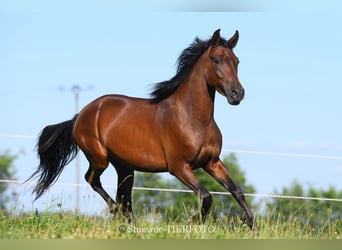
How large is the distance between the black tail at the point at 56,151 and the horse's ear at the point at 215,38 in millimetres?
2536

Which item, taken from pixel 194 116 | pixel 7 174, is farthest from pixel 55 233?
pixel 7 174

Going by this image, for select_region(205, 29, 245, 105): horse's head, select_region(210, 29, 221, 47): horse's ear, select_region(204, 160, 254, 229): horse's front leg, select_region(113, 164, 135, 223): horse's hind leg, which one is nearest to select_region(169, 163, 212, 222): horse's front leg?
select_region(204, 160, 254, 229): horse's front leg

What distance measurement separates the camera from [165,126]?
7.35 m

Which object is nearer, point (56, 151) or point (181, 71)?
point (181, 71)

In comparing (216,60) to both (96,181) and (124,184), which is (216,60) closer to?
(124,184)

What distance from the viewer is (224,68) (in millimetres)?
6969

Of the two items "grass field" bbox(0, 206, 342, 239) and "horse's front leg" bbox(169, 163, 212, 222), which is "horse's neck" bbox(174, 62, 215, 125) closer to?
"horse's front leg" bbox(169, 163, 212, 222)

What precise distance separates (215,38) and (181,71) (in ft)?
2.32

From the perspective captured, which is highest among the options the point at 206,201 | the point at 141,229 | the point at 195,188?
the point at 195,188

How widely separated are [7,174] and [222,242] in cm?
4110

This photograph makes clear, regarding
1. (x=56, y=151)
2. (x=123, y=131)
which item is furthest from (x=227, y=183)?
(x=56, y=151)

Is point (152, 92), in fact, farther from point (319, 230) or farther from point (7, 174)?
point (7, 174)

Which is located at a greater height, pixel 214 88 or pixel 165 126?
pixel 214 88

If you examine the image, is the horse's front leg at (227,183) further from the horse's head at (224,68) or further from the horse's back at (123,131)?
the horse's head at (224,68)
